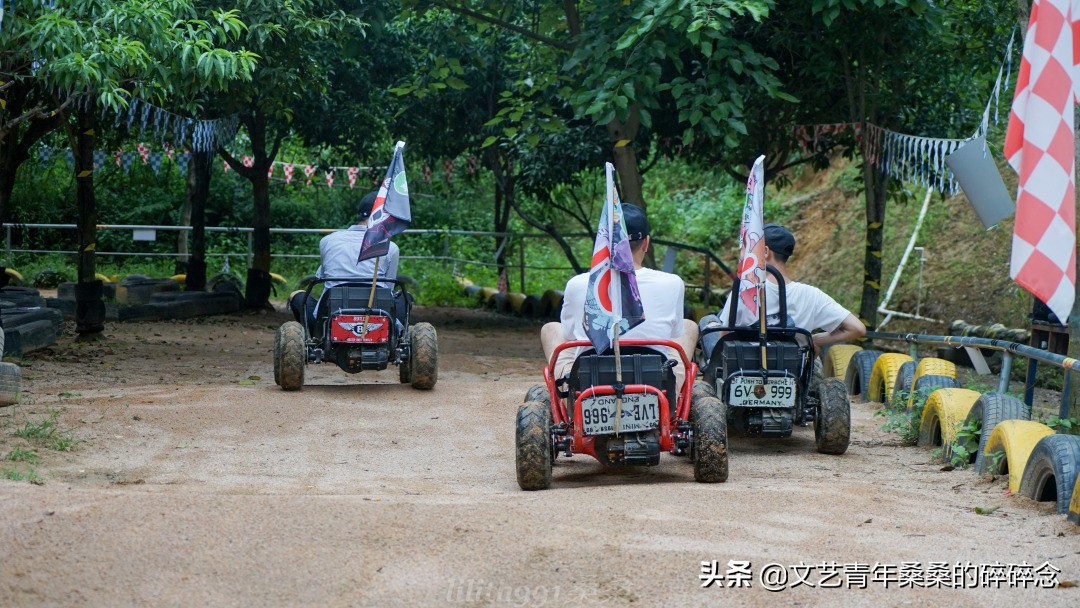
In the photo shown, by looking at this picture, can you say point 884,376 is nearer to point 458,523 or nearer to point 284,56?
point 458,523

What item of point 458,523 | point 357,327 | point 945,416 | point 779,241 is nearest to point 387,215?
→ point 357,327

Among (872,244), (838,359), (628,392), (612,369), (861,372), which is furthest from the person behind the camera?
(872,244)

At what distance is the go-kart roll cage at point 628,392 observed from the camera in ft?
16.0

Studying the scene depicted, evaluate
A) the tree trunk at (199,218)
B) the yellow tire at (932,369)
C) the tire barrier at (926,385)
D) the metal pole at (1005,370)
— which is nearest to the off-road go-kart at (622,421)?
the metal pole at (1005,370)

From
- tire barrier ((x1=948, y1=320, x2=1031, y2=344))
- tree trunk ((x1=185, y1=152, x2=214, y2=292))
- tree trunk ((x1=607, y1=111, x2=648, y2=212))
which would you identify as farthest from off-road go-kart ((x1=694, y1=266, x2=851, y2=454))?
tree trunk ((x1=185, y1=152, x2=214, y2=292))

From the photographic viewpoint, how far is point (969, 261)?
17.8 meters

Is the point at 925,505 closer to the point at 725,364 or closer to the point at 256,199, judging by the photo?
the point at 725,364

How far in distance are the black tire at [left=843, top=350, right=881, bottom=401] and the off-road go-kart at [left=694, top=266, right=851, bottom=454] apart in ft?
8.01

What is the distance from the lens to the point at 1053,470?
440 cm

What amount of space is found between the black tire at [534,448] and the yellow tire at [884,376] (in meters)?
3.65

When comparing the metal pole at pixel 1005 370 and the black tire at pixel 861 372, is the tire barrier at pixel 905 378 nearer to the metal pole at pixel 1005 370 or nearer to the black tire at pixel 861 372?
the black tire at pixel 861 372

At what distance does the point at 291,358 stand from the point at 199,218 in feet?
30.9

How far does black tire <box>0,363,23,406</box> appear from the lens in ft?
21.1

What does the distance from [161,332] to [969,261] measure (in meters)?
11.8
